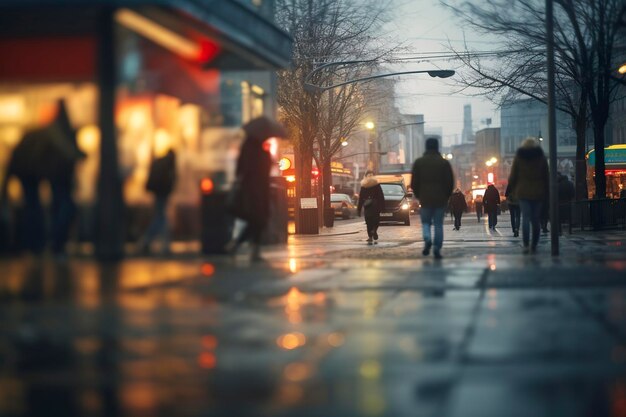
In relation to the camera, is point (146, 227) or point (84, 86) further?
point (146, 227)

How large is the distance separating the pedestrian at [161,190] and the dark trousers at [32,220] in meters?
1.15

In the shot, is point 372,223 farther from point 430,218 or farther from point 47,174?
point 47,174

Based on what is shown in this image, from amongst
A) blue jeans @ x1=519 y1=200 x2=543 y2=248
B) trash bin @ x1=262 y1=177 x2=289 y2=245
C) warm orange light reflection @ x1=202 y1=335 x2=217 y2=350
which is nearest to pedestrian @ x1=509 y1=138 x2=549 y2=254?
blue jeans @ x1=519 y1=200 x2=543 y2=248

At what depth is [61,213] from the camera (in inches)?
392

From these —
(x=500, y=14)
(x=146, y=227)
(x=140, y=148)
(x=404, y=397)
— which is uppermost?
(x=500, y=14)

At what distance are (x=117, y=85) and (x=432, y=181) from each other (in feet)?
23.2

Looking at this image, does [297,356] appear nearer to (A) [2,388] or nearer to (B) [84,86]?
(A) [2,388]

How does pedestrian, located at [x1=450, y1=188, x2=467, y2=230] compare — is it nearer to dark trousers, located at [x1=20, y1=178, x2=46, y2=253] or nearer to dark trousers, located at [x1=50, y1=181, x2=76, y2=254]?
dark trousers, located at [x1=50, y1=181, x2=76, y2=254]

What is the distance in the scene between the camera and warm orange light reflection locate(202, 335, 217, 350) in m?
6.69

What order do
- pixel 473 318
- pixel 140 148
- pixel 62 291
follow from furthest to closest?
1. pixel 140 148
2. pixel 62 291
3. pixel 473 318

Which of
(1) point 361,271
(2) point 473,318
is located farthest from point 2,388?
(1) point 361,271

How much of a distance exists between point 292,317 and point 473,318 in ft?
4.59

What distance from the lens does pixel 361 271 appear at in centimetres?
1218

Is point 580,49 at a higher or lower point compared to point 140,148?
higher
